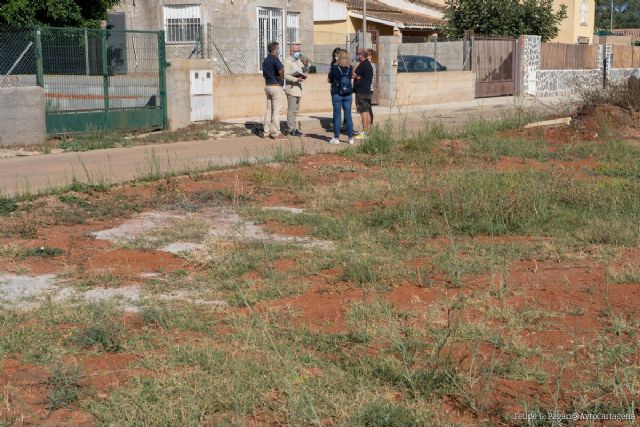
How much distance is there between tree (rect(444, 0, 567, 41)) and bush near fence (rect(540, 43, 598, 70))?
3.25 feet

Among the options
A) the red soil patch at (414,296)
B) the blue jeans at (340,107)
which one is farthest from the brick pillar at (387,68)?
the red soil patch at (414,296)

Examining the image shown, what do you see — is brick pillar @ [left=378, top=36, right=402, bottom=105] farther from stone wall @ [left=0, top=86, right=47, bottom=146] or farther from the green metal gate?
stone wall @ [left=0, top=86, right=47, bottom=146]

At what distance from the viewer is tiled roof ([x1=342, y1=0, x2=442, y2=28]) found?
1537 inches

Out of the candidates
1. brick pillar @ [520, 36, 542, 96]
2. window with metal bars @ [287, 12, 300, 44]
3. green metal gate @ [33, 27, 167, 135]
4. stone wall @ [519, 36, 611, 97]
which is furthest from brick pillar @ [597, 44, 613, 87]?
green metal gate @ [33, 27, 167, 135]

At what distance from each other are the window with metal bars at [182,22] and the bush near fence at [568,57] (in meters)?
13.9

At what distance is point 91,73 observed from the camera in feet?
55.2

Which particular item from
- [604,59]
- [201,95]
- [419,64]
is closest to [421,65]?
[419,64]

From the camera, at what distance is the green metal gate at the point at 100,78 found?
1619 cm

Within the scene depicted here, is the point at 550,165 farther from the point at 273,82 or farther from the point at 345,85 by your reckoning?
the point at 273,82

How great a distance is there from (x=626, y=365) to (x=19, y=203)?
7.59 m

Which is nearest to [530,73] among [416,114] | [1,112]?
[416,114]

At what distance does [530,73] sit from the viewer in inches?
1270

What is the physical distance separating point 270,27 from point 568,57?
13.9m

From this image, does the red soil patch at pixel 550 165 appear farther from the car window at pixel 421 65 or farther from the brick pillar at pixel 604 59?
the brick pillar at pixel 604 59
